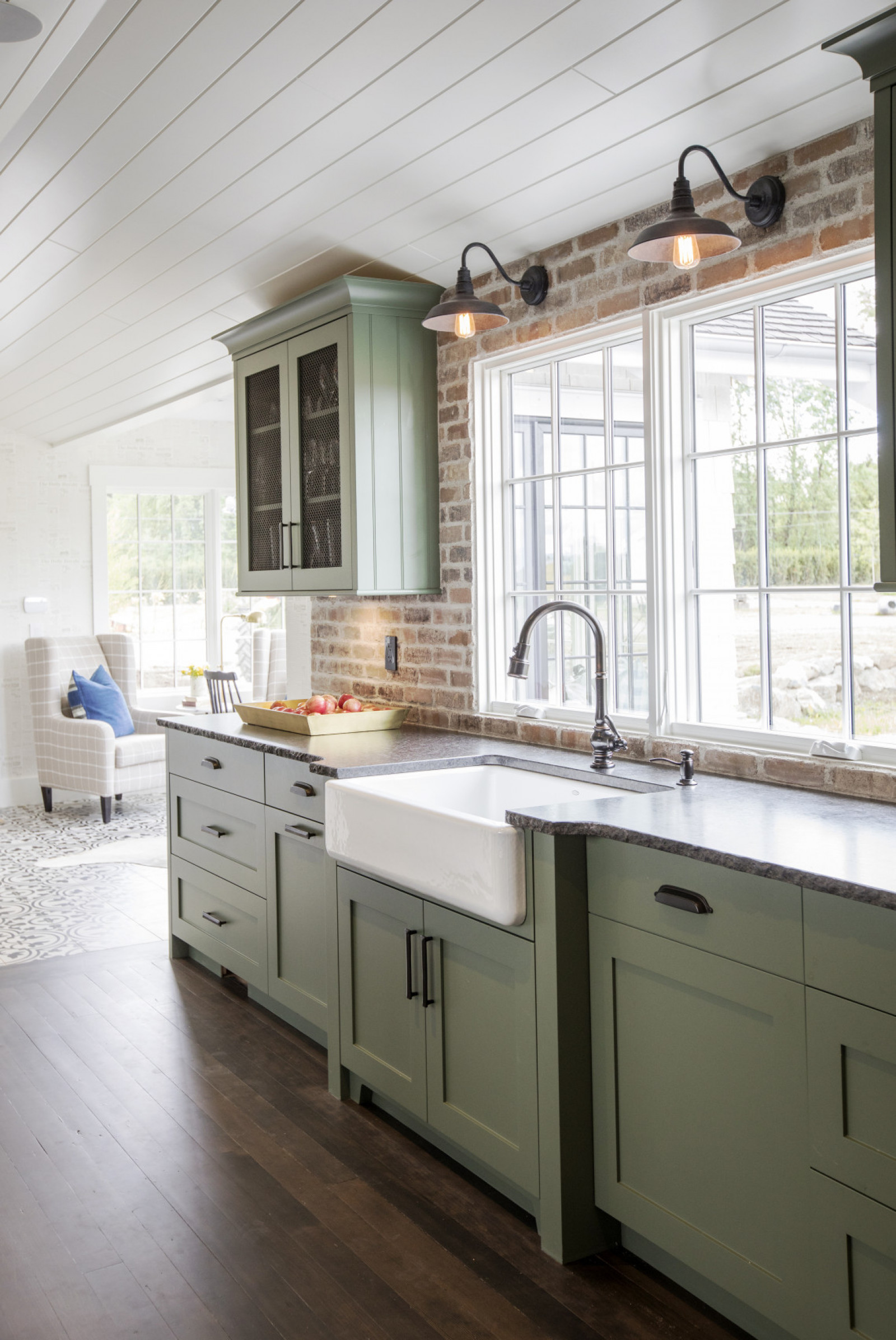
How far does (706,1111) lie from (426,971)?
2.66ft

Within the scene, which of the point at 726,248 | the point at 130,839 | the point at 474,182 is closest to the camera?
the point at 726,248

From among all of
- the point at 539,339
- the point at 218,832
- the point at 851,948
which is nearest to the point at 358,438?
the point at 539,339

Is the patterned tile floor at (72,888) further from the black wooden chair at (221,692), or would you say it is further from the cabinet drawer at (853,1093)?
the cabinet drawer at (853,1093)

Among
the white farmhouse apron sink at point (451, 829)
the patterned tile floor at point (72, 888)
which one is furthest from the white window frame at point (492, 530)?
the patterned tile floor at point (72, 888)

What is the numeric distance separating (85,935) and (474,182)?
321 centimetres

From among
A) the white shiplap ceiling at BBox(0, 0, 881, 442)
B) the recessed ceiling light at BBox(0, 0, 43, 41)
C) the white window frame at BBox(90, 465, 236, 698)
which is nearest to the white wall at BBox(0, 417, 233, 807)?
the white window frame at BBox(90, 465, 236, 698)

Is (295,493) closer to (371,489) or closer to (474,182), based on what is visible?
(371,489)

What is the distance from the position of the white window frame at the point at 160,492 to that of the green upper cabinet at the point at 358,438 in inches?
164

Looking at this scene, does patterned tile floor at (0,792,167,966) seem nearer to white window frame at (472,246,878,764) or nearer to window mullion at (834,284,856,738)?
white window frame at (472,246,878,764)

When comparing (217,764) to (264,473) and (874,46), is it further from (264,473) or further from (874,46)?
(874,46)

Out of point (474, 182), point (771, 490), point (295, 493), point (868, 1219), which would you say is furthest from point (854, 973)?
point (295, 493)

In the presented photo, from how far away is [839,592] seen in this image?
8.36 feet

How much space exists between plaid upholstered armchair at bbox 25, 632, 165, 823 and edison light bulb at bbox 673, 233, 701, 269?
18.2 ft

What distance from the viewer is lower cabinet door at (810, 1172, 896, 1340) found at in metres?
1.64
